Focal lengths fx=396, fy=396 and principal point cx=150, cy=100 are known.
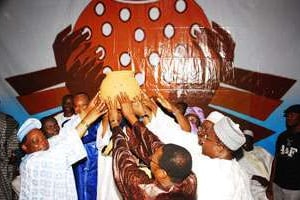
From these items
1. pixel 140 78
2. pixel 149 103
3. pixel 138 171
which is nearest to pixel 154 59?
pixel 140 78

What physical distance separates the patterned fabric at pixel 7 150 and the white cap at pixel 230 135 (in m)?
1.06

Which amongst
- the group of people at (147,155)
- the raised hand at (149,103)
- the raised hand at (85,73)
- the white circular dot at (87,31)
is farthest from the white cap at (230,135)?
the white circular dot at (87,31)

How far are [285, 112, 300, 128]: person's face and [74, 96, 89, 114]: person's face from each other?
3.38 feet

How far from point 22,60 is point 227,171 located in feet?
3.93

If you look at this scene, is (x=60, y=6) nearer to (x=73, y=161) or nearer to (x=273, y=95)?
(x=73, y=161)

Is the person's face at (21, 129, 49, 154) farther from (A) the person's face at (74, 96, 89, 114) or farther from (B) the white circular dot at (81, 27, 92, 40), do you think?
(B) the white circular dot at (81, 27, 92, 40)

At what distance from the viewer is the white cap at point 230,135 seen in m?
1.95

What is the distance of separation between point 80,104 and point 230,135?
0.78 metres

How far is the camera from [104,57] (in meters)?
2.06

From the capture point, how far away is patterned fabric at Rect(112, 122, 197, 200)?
1.92 meters

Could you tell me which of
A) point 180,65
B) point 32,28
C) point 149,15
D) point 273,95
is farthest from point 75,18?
point 273,95

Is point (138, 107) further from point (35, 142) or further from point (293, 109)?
point (293, 109)

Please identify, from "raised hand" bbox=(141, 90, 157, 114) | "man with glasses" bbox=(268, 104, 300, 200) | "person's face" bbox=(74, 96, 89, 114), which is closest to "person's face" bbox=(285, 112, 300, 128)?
"man with glasses" bbox=(268, 104, 300, 200)

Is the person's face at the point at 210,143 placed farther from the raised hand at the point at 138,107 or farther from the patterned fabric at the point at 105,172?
the patterned fabric at the point at 105,172
